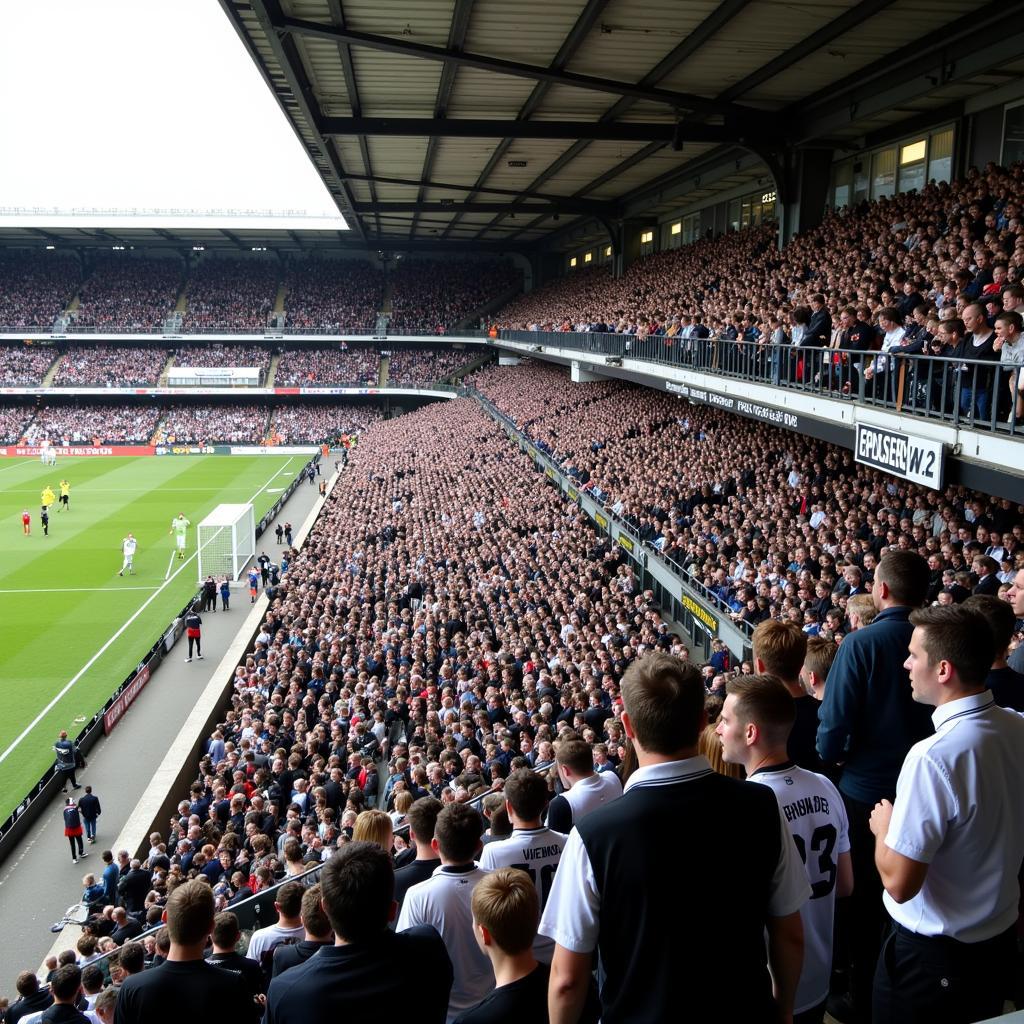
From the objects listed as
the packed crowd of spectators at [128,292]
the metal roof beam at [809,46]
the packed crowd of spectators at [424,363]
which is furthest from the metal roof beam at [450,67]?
→ the packed crowd of spectators at [128,292]

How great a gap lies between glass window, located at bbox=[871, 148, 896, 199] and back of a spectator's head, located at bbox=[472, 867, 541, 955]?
21.4 metres

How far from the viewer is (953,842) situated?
305cm

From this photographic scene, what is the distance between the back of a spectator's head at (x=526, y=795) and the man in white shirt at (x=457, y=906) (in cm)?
31

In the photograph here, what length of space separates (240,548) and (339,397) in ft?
122

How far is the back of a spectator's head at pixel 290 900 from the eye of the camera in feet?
18.1

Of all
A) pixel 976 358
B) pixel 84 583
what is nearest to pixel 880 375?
pixel 976 358

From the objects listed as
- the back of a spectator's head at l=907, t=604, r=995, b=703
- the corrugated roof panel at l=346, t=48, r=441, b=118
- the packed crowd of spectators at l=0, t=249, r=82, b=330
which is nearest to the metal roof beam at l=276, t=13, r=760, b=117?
the corrugated roof panel at l=346, t=48, r=441, b=118

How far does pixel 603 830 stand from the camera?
101 inches

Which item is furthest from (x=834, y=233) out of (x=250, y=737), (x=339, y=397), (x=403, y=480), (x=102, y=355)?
(x=102, y=355)

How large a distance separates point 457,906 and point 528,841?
0.53 metres

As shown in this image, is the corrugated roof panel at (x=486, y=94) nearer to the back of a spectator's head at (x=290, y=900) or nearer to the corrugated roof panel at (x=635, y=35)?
the corrugated roof panel at (x=635, y=35)

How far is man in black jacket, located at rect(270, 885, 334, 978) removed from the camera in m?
4.23

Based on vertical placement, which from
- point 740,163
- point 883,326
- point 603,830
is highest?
point 740,163

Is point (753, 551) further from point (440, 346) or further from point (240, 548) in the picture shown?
point (440, 346)
